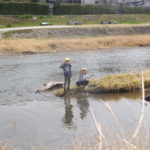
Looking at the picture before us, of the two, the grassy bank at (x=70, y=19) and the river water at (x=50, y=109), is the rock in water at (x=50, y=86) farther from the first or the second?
the grassy bank at (x=70, y=19)

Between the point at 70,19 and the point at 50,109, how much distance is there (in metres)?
54.6

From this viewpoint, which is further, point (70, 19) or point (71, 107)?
point (70, 19)

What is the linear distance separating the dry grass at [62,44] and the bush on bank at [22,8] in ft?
86.6

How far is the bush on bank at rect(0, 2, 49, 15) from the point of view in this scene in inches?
2763

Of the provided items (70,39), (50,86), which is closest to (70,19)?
(70,39)

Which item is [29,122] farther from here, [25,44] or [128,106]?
[25,44]

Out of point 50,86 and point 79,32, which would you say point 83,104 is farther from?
point 79,32

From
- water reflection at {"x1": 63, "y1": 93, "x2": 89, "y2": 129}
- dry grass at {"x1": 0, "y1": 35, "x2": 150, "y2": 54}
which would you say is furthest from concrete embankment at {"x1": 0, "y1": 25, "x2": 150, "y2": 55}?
water reflection at {"x1": 63, "y1": 93, "x2": 89, "y2": 129}

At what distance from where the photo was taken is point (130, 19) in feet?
243

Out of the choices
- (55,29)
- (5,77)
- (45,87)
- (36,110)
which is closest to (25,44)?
(55,29)

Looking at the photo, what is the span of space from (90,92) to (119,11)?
6388 centimetres

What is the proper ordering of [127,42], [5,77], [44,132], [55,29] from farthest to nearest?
1. [55,29]
2. [127,42]
3. [5,77]
4. [44,132]

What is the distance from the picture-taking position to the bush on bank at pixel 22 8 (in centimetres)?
7017

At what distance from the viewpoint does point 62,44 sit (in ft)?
147
